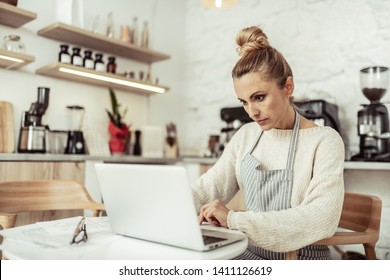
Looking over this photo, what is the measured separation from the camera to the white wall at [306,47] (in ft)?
6.94

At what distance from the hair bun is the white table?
1.89 ft

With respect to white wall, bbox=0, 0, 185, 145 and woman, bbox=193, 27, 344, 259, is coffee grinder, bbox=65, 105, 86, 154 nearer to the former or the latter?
white wall, bbox=0, 0, 185, 145

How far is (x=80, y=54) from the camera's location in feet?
8.19

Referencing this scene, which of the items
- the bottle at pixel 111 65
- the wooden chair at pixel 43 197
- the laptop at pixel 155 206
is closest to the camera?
the laptop at pixel 155 206

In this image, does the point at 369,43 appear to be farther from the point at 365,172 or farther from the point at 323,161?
the point at 323,161

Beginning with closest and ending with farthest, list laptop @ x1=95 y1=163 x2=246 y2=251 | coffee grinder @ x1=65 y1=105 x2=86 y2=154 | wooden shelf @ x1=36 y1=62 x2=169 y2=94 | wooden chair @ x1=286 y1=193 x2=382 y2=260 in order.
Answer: laptop @ x1=95 y1=163 x2=246 y2=251 → wooden chair @ x1=286 y1=193 x2=382 y2=260 → wooden shelf @ x1=36 y1=62 x2=169 y2=94 → coffee grinder @ x1=65 y1=105 x2=86 y2=154

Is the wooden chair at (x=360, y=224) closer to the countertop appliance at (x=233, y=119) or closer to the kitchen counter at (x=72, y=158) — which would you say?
the countertop appliance at (x=233, y=119)

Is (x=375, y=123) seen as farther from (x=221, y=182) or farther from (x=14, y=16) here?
(x=14, y=16)

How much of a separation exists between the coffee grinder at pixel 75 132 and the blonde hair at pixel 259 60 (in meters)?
1.47

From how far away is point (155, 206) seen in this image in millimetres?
784

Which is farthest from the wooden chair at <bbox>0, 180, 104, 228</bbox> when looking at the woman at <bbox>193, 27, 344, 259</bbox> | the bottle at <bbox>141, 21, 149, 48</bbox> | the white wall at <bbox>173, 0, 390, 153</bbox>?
the bottle at <bbox>141, 21, 149, 48</bbox>

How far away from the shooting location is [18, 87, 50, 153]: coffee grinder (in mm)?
2064

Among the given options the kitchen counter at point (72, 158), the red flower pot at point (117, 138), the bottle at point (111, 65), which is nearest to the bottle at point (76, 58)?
the bottle at point (111, 65)

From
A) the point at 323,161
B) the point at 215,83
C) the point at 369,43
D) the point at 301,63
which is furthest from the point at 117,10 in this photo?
the point at 323,161
